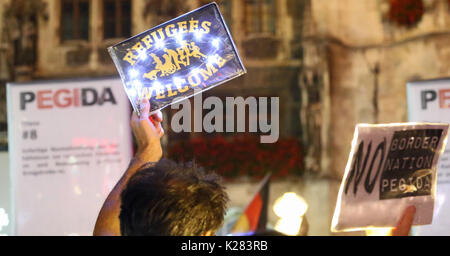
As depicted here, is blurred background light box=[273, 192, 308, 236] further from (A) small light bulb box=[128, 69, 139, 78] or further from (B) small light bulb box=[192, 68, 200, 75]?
(A) small light bulb box=[128, 69, 139, 78]

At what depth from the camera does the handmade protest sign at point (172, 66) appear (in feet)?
13.2

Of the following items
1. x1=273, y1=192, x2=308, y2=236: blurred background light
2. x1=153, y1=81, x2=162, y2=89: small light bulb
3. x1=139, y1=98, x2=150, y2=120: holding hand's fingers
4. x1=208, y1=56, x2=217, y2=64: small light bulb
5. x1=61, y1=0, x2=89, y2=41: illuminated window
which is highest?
x1=61, y1=0, x2=89, y2=41: illuminated window

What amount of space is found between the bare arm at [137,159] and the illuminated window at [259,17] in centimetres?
619

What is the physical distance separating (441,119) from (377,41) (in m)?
4.69

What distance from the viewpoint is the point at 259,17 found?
10031mm

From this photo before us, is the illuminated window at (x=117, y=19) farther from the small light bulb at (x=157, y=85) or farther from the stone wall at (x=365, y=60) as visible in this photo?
the small light bulb at (x=157, y=85)

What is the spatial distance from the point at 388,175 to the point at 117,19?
717 cm

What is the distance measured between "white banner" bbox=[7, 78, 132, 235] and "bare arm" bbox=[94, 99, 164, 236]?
1.10 meters

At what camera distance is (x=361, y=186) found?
3793 mm

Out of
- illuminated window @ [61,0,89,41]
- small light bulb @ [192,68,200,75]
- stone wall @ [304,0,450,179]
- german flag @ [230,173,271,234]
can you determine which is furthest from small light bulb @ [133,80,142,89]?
illuminated window @ [61,0,89,41]

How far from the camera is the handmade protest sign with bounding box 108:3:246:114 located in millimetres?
4035
